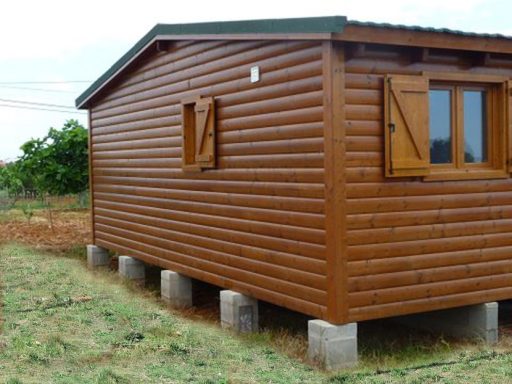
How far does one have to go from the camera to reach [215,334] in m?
8.78

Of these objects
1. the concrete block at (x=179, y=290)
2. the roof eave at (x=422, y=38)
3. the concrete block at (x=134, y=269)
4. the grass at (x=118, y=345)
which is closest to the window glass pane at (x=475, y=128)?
the roof eave at (x=422, y=38)

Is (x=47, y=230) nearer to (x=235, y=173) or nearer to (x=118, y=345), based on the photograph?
(x=235, y=173)

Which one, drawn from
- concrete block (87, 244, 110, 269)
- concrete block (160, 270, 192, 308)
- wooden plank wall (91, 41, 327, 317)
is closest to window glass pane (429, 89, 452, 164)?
wooden plank wall (91, 41, 327, 317)

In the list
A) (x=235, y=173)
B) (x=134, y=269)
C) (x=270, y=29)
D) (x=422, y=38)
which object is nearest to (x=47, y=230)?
(x=134, y=269)

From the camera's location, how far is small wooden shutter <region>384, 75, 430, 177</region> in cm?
740

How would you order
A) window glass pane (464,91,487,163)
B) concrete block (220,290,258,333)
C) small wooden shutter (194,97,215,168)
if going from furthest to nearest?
1. small wooden shutter (194,97,215,168)
2. concrete block (220,290,258,333)
3. window glass pane (464,91,487,163)

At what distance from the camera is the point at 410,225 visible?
7676mm

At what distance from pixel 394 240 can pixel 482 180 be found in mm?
1442

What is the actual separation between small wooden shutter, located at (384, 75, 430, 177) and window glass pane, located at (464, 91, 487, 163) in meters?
0.77

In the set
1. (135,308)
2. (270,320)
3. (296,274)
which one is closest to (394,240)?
(296,274)

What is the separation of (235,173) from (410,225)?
7.89 ft

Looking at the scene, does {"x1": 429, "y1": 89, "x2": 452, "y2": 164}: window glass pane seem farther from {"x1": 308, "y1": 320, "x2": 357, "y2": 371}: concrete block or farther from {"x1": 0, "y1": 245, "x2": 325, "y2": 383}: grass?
{"x1": 0, "y1": 245, "x2": 325, "y2": 383}: grass

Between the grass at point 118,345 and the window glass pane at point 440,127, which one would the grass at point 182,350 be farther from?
the window glass pane at point 440,127

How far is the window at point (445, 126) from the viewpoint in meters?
7.44
